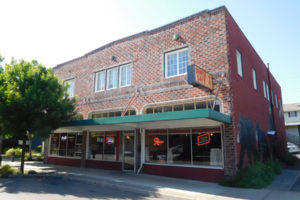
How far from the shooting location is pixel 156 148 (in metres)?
11.8

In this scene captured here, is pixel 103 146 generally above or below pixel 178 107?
below

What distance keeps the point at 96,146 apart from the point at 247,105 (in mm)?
9578

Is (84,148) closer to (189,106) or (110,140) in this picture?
(110,140)

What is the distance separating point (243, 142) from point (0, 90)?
1231 cm

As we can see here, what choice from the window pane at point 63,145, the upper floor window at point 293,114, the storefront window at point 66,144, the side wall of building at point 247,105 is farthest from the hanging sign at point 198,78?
the upper floor window at point 293,114

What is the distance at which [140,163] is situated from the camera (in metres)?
12.2

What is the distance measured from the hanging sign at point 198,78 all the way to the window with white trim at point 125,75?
5496 millimetres

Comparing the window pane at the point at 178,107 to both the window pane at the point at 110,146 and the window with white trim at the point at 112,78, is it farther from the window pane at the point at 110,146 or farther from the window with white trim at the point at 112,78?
the window with white trim at the point at 112,78

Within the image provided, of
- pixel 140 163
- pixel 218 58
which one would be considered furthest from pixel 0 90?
pixel 218 58

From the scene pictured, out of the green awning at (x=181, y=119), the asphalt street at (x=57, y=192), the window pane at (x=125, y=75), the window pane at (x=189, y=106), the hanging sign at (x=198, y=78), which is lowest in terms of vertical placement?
the asphalt street at (x=57, y=192)

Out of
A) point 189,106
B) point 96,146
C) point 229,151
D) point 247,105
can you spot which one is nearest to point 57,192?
point 96,146

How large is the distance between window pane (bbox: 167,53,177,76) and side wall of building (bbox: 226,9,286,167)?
9.50ft

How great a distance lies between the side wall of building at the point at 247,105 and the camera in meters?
10.4

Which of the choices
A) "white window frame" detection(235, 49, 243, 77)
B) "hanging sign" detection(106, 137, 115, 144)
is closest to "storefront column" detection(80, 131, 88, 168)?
"hanging sign" detection(106, 137, 115, 144)
